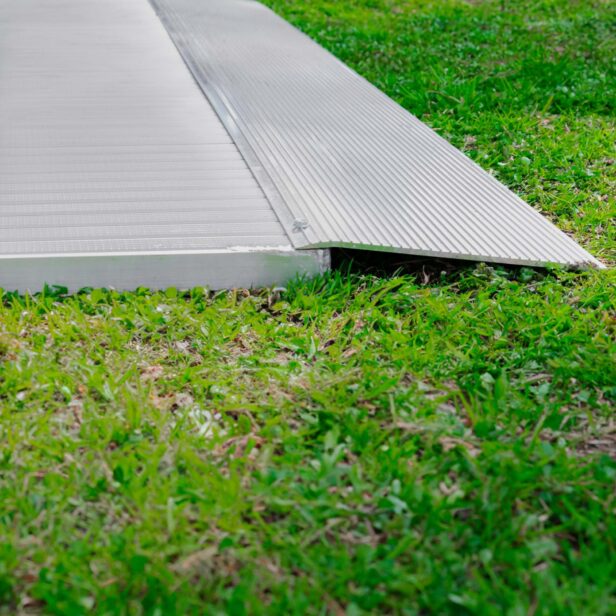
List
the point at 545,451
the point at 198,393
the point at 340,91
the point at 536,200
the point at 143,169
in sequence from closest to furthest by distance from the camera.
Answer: the point at 545,451 < the point at 198,393 < the point at 143,169 < the point at 536,200 < the point at 340,91

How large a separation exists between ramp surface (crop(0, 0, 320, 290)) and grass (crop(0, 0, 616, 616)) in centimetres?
10

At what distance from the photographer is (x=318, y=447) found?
1.90 meters

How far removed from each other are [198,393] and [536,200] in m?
1.97

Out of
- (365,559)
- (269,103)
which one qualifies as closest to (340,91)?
(269,103)

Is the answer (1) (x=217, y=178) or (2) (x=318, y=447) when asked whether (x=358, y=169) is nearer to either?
(1) (x=217, y=178)

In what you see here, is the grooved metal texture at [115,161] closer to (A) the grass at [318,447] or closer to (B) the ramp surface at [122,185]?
(B) the ramp surface at [122,185]

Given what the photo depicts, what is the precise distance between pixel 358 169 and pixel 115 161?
0.99 meters

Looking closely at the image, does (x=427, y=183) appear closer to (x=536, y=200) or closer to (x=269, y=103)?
(x=536, y=200)

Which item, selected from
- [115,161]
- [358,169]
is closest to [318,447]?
[358,169]

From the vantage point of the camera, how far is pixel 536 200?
3.46m

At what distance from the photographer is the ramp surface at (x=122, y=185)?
8.44ft

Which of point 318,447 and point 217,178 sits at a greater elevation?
point 217,178

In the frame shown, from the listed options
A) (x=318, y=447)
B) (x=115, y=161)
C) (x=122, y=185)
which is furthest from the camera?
(x=115, y=161)

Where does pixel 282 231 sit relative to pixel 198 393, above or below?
above
